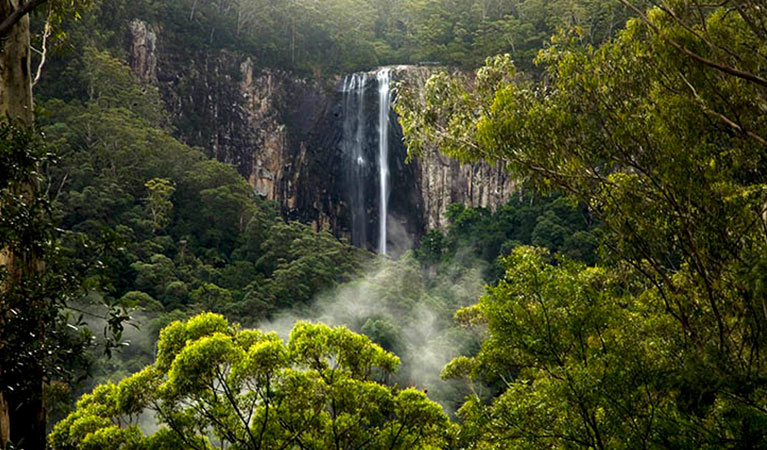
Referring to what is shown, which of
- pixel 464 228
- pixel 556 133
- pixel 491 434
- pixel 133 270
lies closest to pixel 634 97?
pixel 556 133

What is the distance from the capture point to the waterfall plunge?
32750 millimetres

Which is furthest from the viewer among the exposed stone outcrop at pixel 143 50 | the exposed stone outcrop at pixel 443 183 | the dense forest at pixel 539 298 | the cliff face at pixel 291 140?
the exposed stone outcrop at pixel 443 183

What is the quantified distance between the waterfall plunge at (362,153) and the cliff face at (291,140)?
13.6 inches

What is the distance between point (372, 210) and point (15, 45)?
1144 inches

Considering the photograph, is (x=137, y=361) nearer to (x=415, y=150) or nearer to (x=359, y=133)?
(x=415, y=150)

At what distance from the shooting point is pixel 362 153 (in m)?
33.3

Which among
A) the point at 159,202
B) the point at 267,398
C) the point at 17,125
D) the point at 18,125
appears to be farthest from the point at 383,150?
the point at 17,125

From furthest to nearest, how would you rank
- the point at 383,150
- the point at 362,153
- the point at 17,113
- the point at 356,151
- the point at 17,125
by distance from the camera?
the point at 356,151 → the point at 362,153 → the point at 383,150 → the point at 17,113 → the point at 17,125

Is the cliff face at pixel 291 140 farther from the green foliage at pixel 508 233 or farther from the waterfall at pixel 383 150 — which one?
the green foliage at pixel 508 233

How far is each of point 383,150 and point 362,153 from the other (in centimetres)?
135

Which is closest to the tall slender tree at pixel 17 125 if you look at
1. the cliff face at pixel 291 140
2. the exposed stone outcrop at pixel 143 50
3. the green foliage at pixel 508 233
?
the green foliage at pixel 508 233

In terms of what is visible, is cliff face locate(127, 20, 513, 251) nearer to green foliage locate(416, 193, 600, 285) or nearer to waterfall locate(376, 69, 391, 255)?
waterfall locate(376, 69, 391, 255)

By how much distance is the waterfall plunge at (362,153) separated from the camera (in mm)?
32750

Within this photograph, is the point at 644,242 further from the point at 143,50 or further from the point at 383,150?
the point at 143,50
